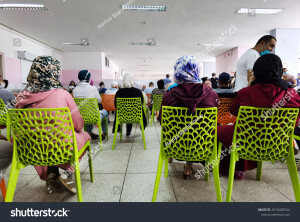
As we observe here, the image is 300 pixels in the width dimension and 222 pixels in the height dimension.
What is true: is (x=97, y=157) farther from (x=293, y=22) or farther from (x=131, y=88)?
(x=293, y=22)

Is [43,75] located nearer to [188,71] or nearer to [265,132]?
[188,71]

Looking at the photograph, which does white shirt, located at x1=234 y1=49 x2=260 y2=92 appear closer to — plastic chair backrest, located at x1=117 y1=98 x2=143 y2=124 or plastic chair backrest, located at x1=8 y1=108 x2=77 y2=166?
plastic chair backrest, located at x1=117 y1=98 x2=143 y2=124

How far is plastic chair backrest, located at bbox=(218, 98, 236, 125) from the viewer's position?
1897 millimetres

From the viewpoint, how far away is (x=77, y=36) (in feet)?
22.6

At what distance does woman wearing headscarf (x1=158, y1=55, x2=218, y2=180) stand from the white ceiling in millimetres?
3547

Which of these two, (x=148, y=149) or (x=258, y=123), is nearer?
(x=258, y=123)

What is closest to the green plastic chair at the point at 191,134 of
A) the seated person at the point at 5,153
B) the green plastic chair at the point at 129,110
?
the seated person at the point at 5,153

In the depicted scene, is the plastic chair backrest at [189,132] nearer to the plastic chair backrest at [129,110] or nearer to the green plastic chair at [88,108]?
the plastic chair backrest at [129,110]

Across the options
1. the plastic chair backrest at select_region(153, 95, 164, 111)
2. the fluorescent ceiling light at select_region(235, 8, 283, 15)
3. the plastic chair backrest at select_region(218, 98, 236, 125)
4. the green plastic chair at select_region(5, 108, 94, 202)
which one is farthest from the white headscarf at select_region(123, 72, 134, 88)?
the fluorescent ceiling light at select_region(235, 8, 283, 15)

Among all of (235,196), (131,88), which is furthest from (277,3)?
(235,196)

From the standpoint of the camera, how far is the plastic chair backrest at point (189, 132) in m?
1.13

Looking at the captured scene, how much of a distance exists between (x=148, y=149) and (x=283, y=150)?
1.71 m

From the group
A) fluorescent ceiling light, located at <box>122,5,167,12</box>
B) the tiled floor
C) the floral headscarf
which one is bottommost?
the tiled floor

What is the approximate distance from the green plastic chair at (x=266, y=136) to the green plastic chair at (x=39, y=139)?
1.07 meters
